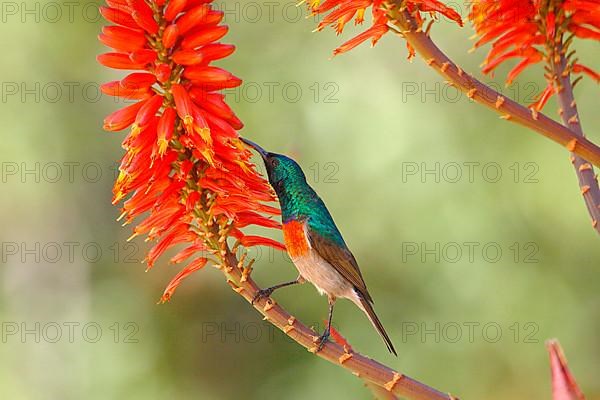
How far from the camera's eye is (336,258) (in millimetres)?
2289

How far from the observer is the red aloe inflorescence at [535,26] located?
192 centimetres

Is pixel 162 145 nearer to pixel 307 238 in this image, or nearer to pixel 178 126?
pixel 178 126

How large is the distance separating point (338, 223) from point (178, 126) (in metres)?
5.06

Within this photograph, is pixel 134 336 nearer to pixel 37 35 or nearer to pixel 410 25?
pixel 37 35

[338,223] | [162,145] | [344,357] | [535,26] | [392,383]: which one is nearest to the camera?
[392,383]

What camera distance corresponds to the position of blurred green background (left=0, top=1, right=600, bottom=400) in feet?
22.1

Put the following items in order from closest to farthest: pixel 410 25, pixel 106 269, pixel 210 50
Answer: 1. pixel 410 25
2. pixel 210 50
3. pixel 106 269

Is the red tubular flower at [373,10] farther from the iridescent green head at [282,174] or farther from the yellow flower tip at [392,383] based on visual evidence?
the yellow flower tip at [392,383]

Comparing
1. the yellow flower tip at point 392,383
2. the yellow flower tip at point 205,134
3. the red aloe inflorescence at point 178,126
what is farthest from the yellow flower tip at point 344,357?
the yellow flower tip at point 205,134

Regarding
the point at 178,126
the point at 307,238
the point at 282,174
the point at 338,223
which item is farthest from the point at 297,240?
the point at 338,223

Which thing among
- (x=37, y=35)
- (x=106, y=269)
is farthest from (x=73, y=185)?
(x=37, y=35)

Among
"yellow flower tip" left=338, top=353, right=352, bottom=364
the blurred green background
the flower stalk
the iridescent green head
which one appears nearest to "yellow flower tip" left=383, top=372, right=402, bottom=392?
"yellow flower tip" left=338, top=353, right=352, bottom=364

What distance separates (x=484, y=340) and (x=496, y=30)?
17.9 feet

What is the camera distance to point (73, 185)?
754 cm
